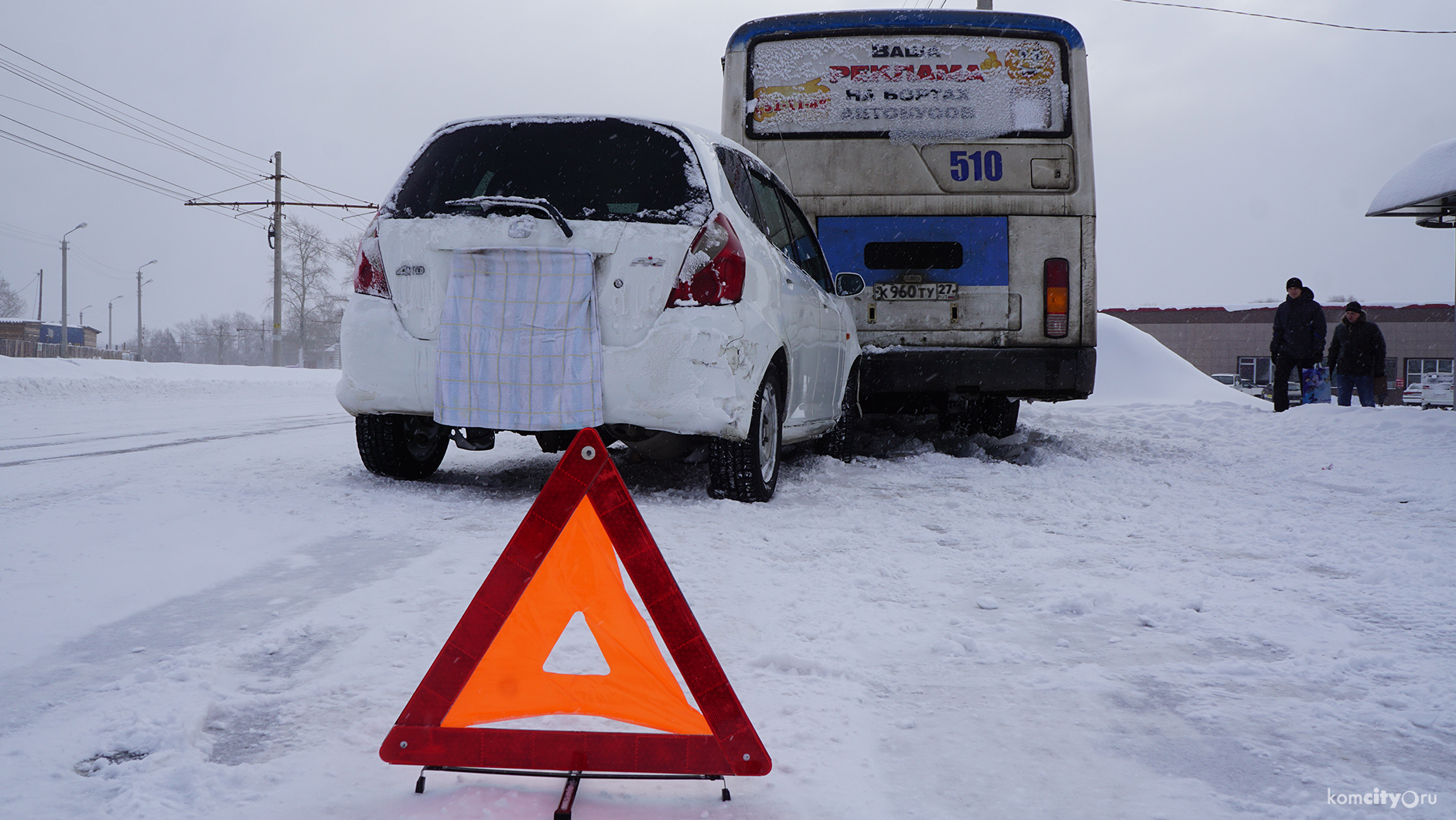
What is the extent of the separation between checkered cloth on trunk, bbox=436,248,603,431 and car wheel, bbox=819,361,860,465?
8.92ft

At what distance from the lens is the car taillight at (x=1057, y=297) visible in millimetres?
6699

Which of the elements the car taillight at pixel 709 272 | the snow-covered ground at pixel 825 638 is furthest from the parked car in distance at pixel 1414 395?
the car taillight at pixel 709 272

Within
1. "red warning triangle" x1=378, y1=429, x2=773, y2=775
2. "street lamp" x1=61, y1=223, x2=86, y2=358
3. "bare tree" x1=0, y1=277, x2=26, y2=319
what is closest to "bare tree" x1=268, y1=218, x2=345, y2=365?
"street lamp" x1=61, y1=223, x2=86, y2=358

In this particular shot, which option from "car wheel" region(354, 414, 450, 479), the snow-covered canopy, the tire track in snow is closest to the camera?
"car wheel" region(354, 414, 450, 479)

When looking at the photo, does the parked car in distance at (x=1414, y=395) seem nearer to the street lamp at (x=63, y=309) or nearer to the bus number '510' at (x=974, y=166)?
the bus number '510' at (x=974, y=166)

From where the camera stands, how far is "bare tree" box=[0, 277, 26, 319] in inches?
3017

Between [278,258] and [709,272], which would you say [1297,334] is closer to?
[709,272]

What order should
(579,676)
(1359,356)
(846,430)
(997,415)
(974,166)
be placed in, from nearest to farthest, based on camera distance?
(579,676) < (846,430) < (974,166) < (997,415) < (1359,356)

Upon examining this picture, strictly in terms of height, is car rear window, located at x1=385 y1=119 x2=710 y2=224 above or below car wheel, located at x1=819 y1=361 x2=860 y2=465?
above

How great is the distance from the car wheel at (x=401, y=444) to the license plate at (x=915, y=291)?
3.32 m

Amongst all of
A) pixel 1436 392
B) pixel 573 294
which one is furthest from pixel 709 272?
pixel 1436 392

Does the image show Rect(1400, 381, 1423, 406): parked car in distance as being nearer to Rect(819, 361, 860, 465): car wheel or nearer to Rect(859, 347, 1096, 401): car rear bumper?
Rect(859, 347, 1096, 401): car rear bumper

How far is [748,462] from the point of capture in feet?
14.6

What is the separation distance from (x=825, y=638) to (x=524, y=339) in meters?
2.05
